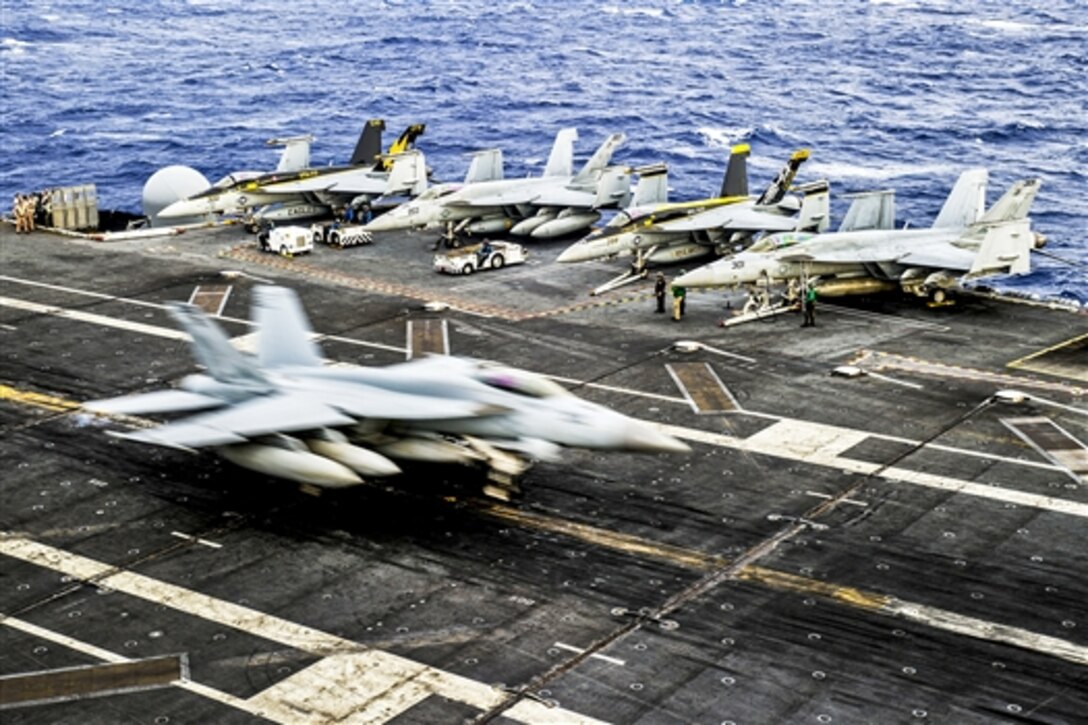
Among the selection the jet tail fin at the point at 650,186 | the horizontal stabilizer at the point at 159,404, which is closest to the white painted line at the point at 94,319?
the horizontal stabilizer at the point at 159,404

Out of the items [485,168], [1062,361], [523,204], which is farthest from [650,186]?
[1062,361]

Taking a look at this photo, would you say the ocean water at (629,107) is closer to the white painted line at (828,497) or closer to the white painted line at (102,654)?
the white painted line at (828,497)

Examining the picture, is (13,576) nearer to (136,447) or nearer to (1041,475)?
(136,447)

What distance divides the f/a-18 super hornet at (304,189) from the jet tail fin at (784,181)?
19.4m

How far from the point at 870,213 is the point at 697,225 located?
8168mm

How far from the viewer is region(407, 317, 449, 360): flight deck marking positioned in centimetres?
5778

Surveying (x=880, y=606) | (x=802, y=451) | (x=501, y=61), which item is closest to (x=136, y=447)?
(x=802, y=451)

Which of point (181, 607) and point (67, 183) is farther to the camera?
point (67, 183)

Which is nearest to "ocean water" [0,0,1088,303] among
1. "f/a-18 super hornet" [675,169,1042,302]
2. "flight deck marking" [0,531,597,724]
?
"f/a-18 super hornet" [675,169,1042,302]

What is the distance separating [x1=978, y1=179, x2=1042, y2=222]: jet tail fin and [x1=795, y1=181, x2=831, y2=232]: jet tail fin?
7.91 meters

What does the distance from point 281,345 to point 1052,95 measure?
119 m

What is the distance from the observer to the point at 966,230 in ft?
217

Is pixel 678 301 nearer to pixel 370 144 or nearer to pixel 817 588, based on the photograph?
pixel 817 588

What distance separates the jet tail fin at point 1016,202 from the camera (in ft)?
209
